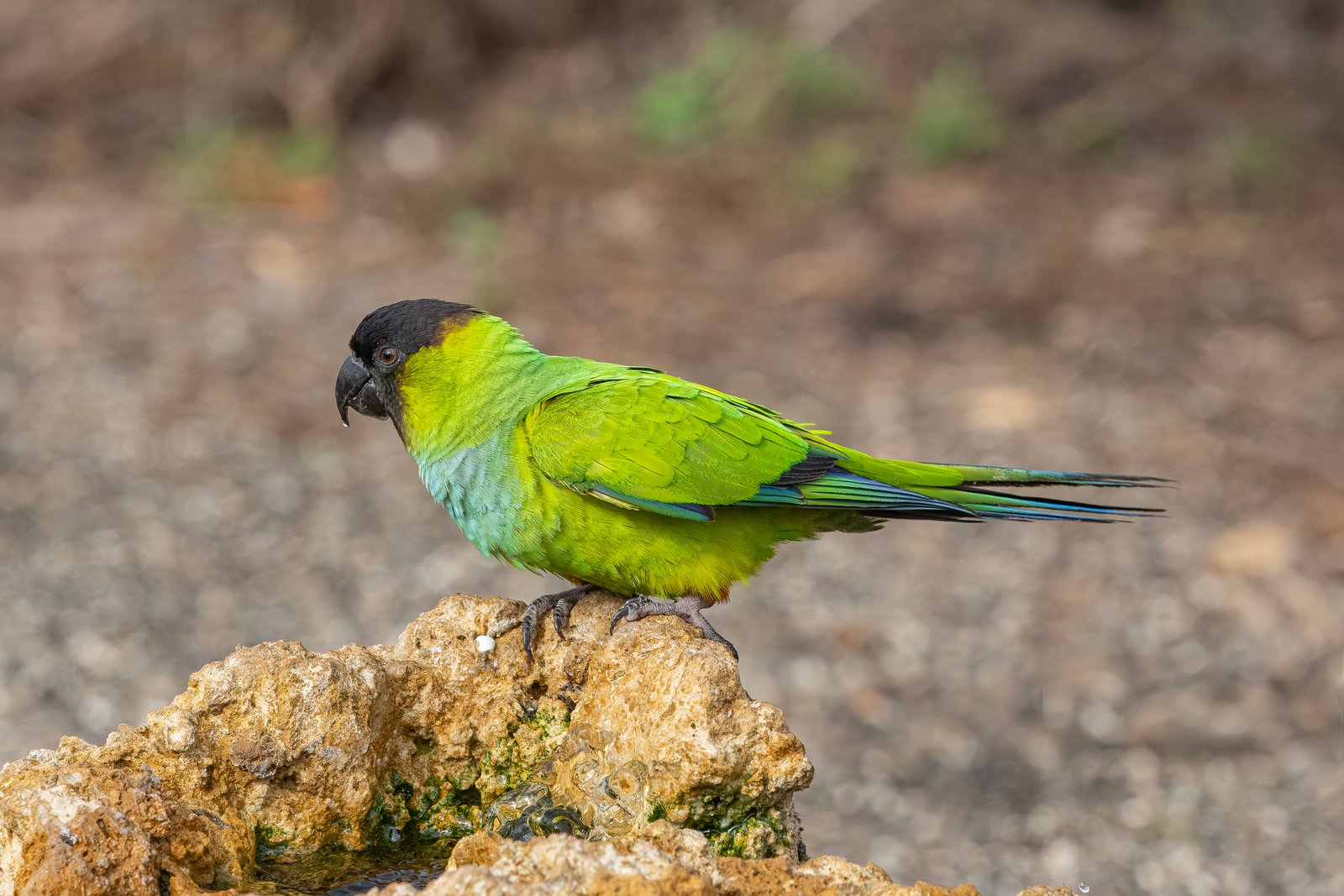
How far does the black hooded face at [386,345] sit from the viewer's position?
346 cm

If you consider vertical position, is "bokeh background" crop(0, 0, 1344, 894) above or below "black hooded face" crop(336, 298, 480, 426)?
above

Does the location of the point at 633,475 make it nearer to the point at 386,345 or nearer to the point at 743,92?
the point at 386,345

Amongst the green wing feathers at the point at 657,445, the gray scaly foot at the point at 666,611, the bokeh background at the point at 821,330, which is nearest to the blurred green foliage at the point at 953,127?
the bokeh background at the point at 821,330

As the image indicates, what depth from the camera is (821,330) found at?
343 inches

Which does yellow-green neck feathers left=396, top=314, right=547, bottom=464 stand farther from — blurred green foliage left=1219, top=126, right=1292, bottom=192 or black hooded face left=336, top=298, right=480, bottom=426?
blurred green foliage left=1219, top=126, right=1292, bottom=192

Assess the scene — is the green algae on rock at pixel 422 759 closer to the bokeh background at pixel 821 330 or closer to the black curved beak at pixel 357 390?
the black curved beak at pixel 357 390

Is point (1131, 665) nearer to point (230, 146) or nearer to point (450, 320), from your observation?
point (450, 320)

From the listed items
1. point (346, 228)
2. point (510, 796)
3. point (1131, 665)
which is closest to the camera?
point (510, 796)

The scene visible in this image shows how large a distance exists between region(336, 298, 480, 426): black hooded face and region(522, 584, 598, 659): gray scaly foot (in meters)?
0.73

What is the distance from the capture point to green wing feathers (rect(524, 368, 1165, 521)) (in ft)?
10.6

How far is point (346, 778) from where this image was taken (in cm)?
265

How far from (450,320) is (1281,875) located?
3.85 meters

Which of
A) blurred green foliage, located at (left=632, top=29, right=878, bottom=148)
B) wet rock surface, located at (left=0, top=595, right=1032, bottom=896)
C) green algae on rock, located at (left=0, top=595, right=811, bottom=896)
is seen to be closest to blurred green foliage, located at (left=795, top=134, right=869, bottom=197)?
blurred green foliage, located at (left=632, top=29, right=878, bottom=148)

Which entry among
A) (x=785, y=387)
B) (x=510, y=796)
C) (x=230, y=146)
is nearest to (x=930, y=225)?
(x=785, y=387)
